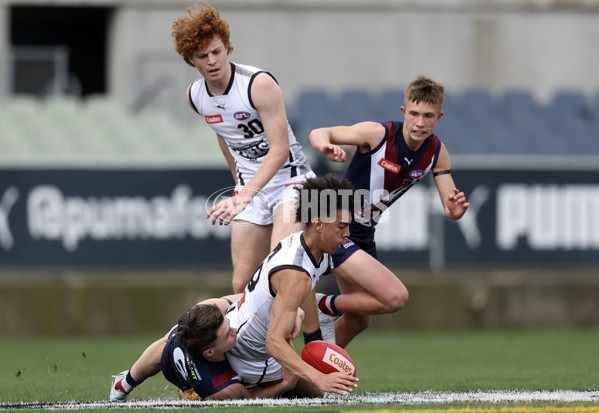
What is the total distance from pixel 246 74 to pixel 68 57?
16745 millimetres

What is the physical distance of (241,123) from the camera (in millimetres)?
7727

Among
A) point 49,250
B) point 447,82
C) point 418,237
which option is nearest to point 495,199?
point 418,237

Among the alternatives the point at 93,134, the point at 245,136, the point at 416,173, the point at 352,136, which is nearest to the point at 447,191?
the point at 416,173

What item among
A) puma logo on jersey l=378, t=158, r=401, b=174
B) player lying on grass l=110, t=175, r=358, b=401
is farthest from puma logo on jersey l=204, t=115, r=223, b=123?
puma logo on jersey l=378, t=158, r=401, b=174

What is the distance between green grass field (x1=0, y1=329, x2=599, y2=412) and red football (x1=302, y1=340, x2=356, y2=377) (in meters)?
0.51

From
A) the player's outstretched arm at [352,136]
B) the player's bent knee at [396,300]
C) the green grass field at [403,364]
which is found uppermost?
the player's outstretched arm at [352,136]

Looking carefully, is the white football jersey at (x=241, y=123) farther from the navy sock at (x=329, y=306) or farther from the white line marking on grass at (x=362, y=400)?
the white line marking on grass at (x=362, y=400)

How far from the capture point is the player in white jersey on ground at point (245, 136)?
7.34 meters

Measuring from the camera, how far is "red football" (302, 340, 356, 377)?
715cm

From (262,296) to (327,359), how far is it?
2.27ft

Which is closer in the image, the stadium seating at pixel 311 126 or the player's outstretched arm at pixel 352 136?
the player's outstretched arm at pixel 352 136

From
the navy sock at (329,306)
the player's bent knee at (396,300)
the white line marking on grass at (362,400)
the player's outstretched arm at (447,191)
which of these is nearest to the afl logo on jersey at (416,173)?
the player's outstretched arm at (447,191)

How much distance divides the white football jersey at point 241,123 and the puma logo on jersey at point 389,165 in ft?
1.85

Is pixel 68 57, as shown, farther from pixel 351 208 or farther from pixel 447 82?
pixel 351 208
